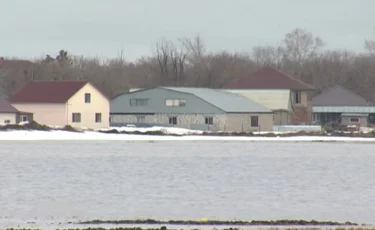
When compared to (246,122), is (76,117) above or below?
above

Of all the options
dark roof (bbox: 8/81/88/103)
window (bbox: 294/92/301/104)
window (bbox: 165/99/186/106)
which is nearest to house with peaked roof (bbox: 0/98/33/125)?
dark roof (bbox: 8/81/88/103)

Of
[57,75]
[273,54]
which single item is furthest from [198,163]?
[273,54]

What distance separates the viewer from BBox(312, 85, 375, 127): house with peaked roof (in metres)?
111

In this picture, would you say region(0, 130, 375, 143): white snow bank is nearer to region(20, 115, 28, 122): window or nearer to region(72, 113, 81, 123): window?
region(72, 113, 81, 123): window

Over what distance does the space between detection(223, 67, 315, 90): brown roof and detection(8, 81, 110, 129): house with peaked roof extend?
76.3 ft

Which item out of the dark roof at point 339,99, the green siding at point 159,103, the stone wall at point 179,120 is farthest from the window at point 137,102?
the dark roof at point 339,99

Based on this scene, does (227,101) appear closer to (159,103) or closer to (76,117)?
(159,103)

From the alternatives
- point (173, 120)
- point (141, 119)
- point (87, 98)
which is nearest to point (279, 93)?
point (173, 120)

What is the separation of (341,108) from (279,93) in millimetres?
12598

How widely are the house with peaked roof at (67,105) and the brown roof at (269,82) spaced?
76.3 feet

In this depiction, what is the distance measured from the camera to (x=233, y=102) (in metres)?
91.6

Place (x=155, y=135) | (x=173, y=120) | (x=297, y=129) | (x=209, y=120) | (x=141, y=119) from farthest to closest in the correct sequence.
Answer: (x=141, y=119) < (x=173, y=120) < (x=209, y=120) < (x=297, y=129) < (x=155, y=135)

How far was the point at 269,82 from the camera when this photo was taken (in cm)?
10694

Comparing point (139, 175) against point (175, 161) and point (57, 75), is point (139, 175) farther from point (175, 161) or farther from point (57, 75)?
point (57, 75)
